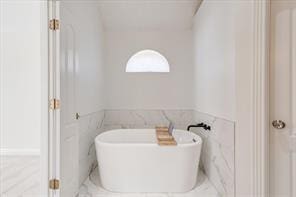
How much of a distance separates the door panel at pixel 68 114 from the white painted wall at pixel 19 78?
75.4 inches

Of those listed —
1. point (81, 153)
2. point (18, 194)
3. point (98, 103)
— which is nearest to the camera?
point (18, 194)

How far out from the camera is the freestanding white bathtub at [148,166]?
2.67 m

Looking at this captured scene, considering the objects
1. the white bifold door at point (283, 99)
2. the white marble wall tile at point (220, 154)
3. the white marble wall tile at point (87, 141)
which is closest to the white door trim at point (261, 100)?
the white bifold door at point (283, 99)

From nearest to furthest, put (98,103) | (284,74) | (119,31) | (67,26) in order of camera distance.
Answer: (284,74), (67,26), (98,103), (119,31)

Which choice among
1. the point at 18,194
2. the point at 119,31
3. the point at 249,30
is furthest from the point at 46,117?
the point at 119,31

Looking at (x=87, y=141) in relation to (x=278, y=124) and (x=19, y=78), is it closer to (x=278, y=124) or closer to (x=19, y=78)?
(x=19, y=78)

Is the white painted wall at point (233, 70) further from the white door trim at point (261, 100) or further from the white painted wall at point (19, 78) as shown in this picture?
the white painted wall at point (19, 78)

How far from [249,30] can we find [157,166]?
5.63 ft

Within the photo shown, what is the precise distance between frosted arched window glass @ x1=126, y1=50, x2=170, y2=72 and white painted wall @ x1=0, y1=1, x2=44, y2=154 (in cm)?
173

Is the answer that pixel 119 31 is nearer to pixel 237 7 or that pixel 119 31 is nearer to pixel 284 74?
pixel 237 7

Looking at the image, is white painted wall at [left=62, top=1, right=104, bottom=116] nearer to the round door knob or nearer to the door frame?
the door frame

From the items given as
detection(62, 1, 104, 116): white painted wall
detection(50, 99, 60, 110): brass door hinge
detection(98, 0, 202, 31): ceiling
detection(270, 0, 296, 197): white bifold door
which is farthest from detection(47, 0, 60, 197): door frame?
detection(98, 0, 202, 31): ceiling

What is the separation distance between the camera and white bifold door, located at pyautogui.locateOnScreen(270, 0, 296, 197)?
1.67 m

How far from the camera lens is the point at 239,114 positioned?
2084 mm
